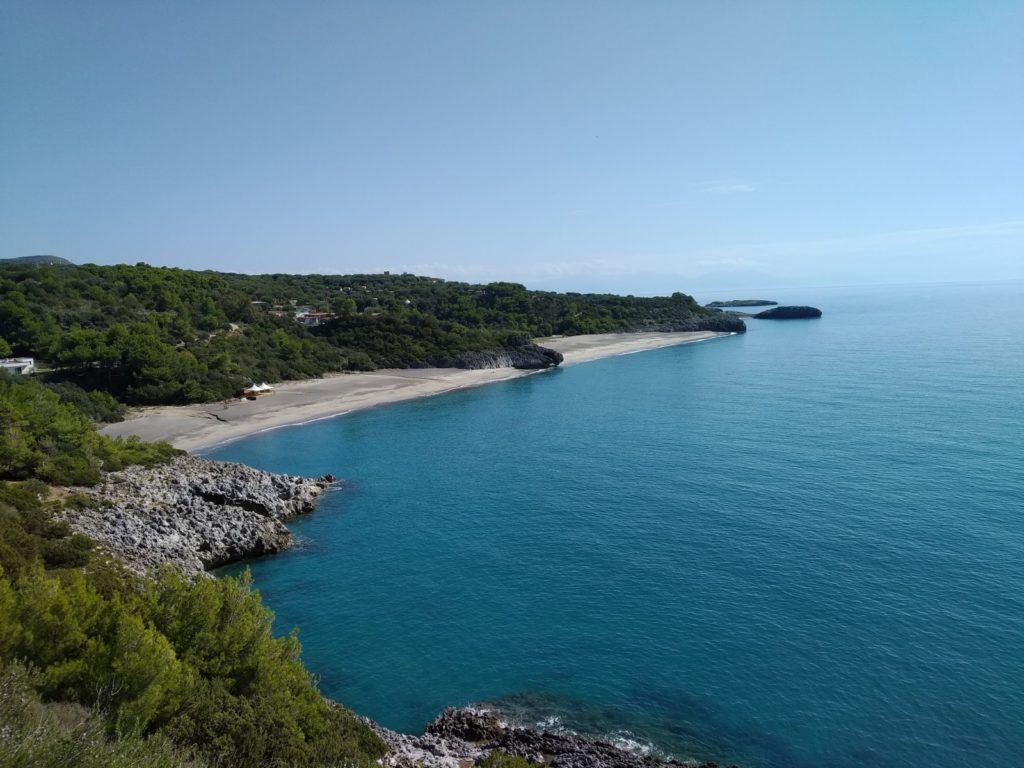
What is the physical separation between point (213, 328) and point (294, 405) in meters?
24.9

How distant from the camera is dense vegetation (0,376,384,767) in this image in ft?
34.1

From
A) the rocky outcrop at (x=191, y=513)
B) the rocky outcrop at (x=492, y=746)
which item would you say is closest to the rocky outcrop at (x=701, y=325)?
the rocky outcrop at (x=191, y=513)

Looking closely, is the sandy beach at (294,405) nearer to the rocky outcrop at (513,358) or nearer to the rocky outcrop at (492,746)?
the rocky outcrop at (513,358)

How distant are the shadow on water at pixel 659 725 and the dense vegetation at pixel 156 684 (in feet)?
19.6

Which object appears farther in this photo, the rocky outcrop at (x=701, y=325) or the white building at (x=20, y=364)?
the rocky outcrop at (x=701, y=325)

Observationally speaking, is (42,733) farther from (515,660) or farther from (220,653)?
(515,660)

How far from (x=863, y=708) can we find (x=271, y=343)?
269ft

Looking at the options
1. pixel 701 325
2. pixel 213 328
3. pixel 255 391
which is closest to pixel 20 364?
pixel 255 391

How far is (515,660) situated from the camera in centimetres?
2341

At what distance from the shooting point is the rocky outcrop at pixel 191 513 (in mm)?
28969

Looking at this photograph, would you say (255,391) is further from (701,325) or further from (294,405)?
(701,325)

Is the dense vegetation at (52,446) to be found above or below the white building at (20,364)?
below

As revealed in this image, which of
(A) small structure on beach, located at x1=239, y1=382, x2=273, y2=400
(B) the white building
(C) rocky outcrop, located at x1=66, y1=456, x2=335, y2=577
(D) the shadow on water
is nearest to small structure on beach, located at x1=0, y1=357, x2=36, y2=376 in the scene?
(B) the white building

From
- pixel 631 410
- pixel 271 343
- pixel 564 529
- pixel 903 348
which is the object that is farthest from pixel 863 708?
pixel 903 348
